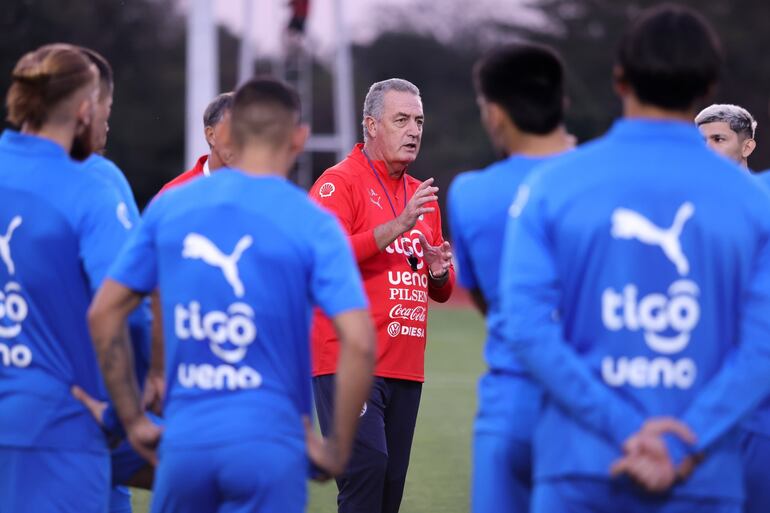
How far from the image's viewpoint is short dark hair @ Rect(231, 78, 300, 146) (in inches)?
163

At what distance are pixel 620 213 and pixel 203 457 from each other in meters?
1.40

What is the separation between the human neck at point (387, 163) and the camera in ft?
23.3

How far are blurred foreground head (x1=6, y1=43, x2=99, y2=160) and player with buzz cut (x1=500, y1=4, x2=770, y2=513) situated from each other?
5.73ft

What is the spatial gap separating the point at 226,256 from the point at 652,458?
1.37 m

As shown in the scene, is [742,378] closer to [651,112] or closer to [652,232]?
[652,232]

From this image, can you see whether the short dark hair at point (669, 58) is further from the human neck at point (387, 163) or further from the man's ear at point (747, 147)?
the human neck at point (387, 163)

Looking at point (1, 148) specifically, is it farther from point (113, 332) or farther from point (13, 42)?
point (13, 42)

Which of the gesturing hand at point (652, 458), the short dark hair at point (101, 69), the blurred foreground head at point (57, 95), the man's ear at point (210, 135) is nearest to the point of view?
the gesturing hand at point (652, 458)

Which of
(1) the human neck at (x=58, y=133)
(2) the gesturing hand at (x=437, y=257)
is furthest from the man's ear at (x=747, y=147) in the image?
(1) the human neck at (x=58, y=133)

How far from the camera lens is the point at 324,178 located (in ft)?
23.1

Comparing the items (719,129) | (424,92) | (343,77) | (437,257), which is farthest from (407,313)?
(424,92)

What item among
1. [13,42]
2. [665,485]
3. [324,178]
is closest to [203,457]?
[665,485]

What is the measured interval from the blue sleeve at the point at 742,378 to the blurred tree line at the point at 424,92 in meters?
34.1

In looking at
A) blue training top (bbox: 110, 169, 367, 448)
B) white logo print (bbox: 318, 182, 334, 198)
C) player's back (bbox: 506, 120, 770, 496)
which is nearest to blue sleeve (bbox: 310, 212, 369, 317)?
blue training top (bbox: 110, 169, 367, 448)
